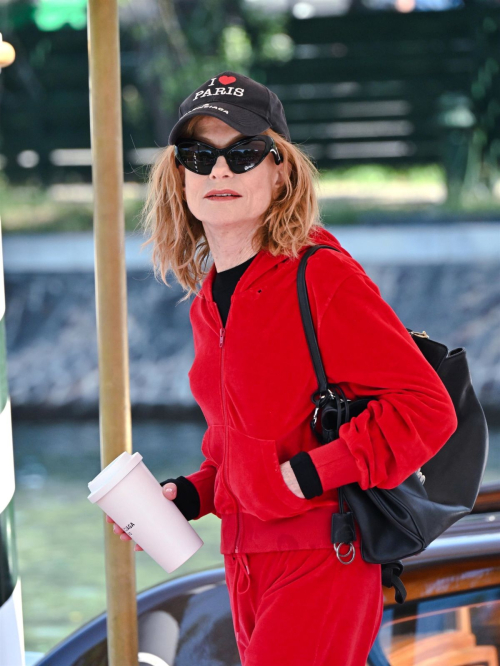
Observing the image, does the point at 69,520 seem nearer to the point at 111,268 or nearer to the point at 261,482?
the point at 111,268

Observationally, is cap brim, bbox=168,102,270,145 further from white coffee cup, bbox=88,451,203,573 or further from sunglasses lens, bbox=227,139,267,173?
white coffee cup, bbox=88,451,203,573

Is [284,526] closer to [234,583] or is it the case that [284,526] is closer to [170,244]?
[234,583]

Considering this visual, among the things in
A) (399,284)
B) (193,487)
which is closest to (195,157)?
(193,487)

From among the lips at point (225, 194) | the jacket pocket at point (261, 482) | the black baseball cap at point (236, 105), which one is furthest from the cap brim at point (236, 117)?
the jacket pocket at point (261, 482)

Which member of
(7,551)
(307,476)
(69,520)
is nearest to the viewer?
(307,476)

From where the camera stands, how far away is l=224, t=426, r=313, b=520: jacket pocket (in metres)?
1.53

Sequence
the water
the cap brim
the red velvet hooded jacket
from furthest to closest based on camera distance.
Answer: the water < the cap brim < the red velvet hooded jacket

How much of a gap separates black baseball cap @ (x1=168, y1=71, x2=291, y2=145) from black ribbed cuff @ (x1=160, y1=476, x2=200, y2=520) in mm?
647

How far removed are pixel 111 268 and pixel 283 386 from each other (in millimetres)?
444

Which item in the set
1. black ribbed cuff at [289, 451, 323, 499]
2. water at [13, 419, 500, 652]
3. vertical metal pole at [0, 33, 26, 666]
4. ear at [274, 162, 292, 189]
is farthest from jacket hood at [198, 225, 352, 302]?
water at [13, 419, 500, 652]

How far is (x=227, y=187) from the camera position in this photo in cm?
166

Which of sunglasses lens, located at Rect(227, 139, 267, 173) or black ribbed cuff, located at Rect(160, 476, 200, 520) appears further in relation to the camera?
black ribbed cuff, located at Rect(160, 476, 200, 520)

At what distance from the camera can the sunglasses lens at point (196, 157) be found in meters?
1.68

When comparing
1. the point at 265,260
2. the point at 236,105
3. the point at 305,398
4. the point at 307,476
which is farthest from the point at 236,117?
the point at 307,476
